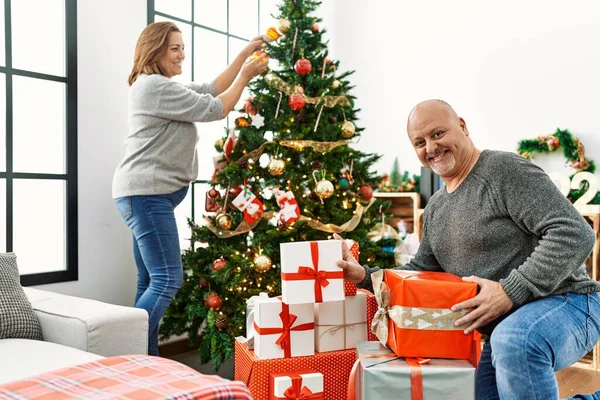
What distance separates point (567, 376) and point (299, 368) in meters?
1.75

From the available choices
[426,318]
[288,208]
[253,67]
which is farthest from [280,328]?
[253,67]

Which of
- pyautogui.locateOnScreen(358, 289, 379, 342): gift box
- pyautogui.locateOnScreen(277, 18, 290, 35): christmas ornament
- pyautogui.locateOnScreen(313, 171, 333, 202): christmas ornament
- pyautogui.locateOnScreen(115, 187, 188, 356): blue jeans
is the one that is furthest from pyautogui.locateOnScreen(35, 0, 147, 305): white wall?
pyautogui.locateOnScreen(358, 289, 379, 342): gift box

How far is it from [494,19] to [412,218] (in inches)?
56.3

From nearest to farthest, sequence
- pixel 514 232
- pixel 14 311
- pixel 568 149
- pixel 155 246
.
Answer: pixel 514 232 < pixel 14 311 < pixel 155 246 < pixel 568 149

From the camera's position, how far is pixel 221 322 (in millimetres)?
2580

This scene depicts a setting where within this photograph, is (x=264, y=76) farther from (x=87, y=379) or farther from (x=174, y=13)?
(x=87, y=379)

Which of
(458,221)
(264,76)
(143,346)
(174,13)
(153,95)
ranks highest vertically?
(174,13)

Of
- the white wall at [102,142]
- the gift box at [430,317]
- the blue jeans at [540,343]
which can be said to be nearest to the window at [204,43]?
the white wall at [102,142]

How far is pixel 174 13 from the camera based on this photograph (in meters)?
3.25

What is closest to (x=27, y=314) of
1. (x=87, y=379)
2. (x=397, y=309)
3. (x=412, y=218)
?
(x=87, y=379)

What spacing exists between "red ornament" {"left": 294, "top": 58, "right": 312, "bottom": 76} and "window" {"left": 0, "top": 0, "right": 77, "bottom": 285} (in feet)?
3.47

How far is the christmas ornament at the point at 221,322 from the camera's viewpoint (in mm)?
2578

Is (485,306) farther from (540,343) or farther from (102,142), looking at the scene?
(102,142)

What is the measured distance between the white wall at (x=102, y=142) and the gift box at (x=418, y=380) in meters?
1.75
